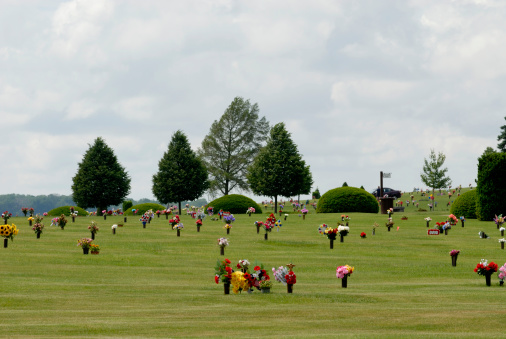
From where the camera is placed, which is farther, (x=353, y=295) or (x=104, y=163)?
(x=104, y=163)

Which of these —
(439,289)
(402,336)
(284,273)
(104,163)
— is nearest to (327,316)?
(402,336)

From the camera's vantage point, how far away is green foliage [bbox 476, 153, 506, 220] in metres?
49.8

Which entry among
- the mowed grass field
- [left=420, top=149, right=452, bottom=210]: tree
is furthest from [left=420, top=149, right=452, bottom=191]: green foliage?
the mowed grass field

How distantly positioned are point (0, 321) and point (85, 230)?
2893cm

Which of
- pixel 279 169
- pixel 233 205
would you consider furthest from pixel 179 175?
pixel 233 205

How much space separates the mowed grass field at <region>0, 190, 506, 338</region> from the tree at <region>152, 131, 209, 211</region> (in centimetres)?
4030

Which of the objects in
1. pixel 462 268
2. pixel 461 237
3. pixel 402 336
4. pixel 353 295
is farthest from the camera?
pixel 461 237

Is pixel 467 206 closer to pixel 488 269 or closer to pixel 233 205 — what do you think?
pixel 233 205

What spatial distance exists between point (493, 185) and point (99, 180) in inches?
1824

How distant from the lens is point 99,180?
7838 cm

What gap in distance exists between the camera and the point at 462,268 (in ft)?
86.7

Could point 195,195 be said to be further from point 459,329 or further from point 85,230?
point 459,329

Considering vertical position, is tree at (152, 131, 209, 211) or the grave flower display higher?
tree at (152, 131, 209, 211)

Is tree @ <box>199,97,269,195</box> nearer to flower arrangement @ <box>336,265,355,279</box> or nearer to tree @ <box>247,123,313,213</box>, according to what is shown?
tree @ <box>247,123,313,213</box>
